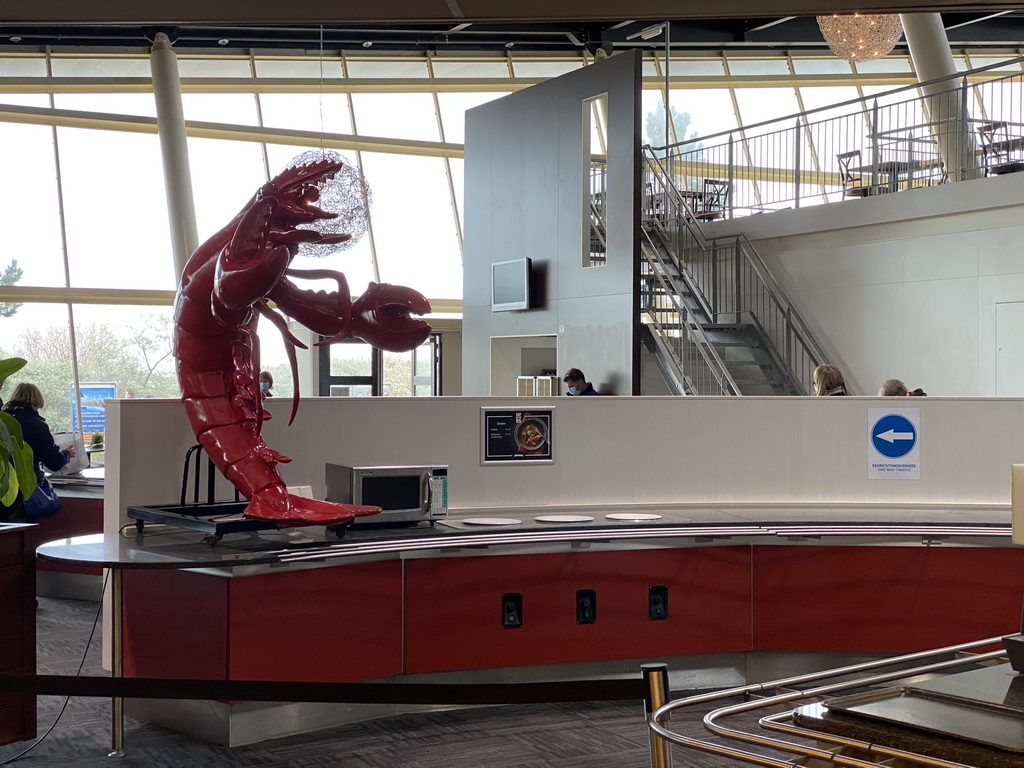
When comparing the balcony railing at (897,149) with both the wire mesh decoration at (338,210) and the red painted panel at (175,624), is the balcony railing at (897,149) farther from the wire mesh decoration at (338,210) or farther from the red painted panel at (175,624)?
the red painted panel at (175,624)

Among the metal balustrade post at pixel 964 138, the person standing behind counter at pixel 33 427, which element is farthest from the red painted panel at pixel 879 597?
the metal balustrade post at pixel 964 138


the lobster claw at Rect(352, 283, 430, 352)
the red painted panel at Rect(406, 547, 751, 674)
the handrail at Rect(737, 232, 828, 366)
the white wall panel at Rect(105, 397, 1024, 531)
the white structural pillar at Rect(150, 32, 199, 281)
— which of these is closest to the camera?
the lobster claw at Rect(352, 283, 430, 352)

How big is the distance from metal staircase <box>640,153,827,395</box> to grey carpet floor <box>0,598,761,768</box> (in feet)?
19.8

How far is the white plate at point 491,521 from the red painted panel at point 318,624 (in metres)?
0.42

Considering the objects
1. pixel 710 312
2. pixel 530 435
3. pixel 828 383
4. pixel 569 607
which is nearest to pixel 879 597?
pixel 569 607

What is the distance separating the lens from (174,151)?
571 inches

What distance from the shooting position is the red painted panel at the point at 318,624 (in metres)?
4.29

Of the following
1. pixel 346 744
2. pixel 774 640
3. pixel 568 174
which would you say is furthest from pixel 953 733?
pixel 568 174

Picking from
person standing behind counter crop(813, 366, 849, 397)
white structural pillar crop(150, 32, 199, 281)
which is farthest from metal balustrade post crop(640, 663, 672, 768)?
white structural pillar crop(150, 32, 199, 281)

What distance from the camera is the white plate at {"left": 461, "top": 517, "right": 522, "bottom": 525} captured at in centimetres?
490

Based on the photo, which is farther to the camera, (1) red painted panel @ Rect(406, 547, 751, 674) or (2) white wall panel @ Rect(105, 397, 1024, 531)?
(2) white wall panel @ Rect(105, 397, 1024, 531)

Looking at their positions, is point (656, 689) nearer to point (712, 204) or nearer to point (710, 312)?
point (710, 312)

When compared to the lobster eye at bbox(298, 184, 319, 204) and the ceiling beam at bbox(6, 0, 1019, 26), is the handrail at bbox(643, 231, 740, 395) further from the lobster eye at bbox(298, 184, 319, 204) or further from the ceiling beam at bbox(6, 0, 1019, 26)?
the ceiling beam at bbox(6, 0, 1019, 26)

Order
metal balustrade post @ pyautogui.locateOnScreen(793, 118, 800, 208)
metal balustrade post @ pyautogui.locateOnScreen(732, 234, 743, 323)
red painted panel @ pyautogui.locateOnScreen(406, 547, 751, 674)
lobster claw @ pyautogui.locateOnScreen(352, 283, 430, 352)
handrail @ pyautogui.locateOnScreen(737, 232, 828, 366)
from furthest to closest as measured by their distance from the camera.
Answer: metal balustrade post @ pyautogui.locateOnScreen(732, 234, 743, 323) < metal balustrade post @ pyautogui.locateOnScreen(793, 118, 800, 208) < handrail @ pyautogui.locateOnScreen(737, 232, 828, 366) < red painted panel @ pyautogui.locateOnScreen(406, 547, 751, 674) < lobster claw @ pyautogui.locateOnScreen(352, 283, 430, 352)
